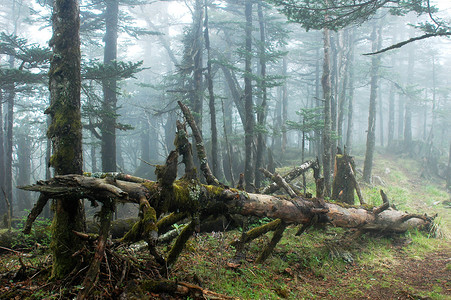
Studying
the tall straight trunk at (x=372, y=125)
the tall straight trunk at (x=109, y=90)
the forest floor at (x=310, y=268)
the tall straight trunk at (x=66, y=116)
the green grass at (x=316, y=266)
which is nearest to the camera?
the tall straight trunk at (x=66, y=116)

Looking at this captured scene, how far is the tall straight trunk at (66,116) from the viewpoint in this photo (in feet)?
13.3

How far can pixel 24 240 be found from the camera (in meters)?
5.85

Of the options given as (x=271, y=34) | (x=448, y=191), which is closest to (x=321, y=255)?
(x=271, y=34)

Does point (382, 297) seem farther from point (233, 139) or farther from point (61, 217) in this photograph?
point (233, 139)

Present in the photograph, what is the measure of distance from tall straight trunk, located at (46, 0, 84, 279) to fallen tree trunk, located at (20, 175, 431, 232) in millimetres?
796

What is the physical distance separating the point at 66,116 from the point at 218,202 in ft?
10.1

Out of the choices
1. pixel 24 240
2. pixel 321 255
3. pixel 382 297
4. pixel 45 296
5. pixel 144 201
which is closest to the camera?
pixel 45 296

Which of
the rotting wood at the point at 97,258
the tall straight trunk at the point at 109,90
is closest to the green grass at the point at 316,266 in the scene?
the rotting wood at the point at 97,258

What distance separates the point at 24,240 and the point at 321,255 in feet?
22.7

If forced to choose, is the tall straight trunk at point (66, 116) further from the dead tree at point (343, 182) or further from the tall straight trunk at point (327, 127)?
the tall straight trunk at point (327, 127)

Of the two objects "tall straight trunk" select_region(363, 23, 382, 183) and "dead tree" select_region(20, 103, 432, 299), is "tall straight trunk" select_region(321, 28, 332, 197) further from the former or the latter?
"tall straight trunk" select_region(363, 23, 382, 183)

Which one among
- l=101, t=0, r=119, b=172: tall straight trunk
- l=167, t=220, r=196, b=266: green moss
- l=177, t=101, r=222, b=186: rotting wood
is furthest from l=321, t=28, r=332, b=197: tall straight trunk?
l=101, t=0, r=119, b=172: tall straight trunk

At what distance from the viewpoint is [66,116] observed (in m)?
4.62

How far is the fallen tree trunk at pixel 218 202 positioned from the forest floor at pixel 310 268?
0.60 metres
